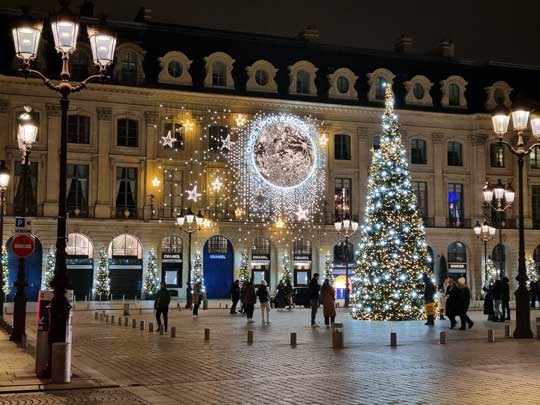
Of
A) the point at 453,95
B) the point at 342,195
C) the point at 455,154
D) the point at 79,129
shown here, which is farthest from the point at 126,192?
the point at 453,95

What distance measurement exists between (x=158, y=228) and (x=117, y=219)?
8.48ft

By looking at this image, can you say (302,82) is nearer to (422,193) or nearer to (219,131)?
(219,131)

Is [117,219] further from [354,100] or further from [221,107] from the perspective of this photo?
[354,100]

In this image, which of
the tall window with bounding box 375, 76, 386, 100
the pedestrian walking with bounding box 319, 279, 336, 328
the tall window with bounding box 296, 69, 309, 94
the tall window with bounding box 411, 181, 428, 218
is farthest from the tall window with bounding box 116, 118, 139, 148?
the pedestrian walking with bounding box 319, 279, 336, 328

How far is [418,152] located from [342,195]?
22.4 ft

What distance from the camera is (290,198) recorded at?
5269 cm

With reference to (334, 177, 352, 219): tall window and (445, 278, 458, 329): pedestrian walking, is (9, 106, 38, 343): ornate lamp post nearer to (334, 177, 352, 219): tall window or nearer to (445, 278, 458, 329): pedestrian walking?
(445, 278, 458, 329): pedestrian walking

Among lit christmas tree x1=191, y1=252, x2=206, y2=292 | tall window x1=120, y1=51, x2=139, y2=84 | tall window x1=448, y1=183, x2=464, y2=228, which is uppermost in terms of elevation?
tall window x1=120, y1=51, x2=139, y2=84

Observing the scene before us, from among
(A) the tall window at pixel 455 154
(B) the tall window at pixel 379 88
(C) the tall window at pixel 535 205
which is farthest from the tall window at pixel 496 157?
(B) the tall window at pixel 379 88

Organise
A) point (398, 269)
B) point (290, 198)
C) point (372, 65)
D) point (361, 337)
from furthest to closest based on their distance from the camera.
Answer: point (372, 65), point (290, 198), point (398, 269), point (361, 337)

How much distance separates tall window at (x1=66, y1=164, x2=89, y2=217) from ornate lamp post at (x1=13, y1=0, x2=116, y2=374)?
112 feet

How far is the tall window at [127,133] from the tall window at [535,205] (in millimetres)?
29109

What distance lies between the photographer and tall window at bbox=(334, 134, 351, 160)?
2153 inches

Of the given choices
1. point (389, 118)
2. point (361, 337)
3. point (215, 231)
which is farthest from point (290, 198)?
point (361, 337)
